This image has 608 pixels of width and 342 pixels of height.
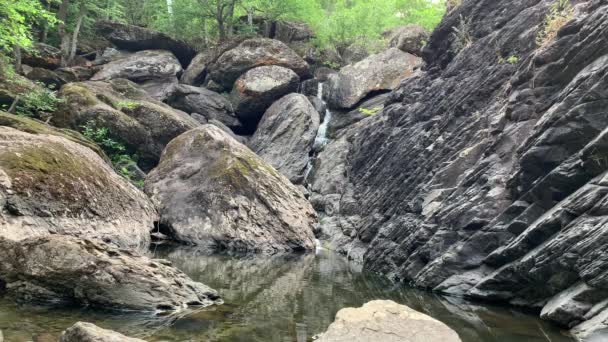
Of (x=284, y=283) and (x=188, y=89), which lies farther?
(x=188, y=89)

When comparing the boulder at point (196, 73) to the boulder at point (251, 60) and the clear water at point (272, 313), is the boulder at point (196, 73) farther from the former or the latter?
the clear water at point (272, 313)

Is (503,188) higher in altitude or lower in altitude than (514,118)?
lower

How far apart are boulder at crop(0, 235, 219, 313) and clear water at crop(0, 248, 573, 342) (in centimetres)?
41

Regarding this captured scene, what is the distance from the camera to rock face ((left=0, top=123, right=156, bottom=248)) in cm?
1201

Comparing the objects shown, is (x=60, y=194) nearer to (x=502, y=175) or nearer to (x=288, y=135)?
(x=502, y=175)

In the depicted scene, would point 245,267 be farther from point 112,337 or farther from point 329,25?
point 329,25

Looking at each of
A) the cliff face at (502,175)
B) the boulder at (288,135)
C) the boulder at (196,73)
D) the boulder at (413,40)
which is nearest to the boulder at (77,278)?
the cliff face at (502,175)

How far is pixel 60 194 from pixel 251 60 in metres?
23.9

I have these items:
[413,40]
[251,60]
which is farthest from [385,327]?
[413,40]

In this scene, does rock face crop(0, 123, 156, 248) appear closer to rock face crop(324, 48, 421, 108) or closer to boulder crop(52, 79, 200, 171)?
boulder crop(52, 79, 200, 171)

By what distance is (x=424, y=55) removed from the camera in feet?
84.6

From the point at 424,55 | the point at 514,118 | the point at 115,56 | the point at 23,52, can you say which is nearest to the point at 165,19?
the point at 115,56

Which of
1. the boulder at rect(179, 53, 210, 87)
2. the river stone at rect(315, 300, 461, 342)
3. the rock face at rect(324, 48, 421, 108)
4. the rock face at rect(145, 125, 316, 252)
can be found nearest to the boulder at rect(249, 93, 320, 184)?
the rock face at rect(324, 48, 421, 108)

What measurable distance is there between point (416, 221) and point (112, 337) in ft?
40.0
